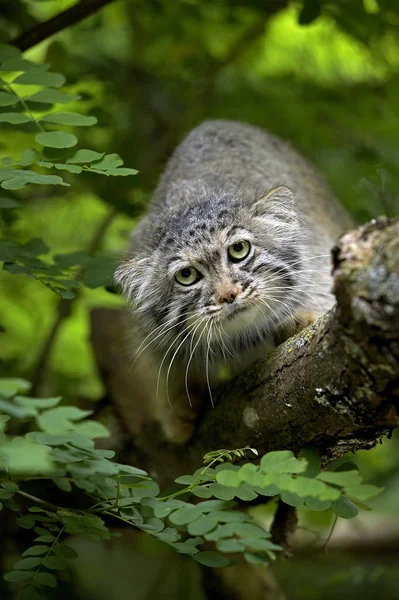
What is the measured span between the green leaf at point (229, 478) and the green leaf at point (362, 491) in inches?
10.8

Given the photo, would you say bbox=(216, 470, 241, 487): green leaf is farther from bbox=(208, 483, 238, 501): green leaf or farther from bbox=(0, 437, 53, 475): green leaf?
bbox=(0, 437, 53, 475): green leaf

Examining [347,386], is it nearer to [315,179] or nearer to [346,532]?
[315,179]

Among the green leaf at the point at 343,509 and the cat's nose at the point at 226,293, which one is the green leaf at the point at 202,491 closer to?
the green leaf at the point at 343,509

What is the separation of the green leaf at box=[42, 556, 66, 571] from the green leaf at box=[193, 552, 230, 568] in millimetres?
387

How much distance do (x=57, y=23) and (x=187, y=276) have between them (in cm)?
140

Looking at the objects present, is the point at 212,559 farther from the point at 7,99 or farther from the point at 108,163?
the point at 7,99

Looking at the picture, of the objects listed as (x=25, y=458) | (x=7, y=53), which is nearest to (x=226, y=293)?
(x=7, y=53)

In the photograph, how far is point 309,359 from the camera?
2.11 meters

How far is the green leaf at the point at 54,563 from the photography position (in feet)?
6.41

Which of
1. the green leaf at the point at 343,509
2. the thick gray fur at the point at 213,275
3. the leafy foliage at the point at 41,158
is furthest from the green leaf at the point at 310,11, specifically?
the green leaf at the point at 343,509

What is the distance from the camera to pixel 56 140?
2367mm

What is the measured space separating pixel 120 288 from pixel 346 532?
293 centimetres

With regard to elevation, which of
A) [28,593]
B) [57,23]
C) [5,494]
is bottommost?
[28,593]

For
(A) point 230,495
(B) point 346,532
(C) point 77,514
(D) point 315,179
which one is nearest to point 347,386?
(A) point 230,495
